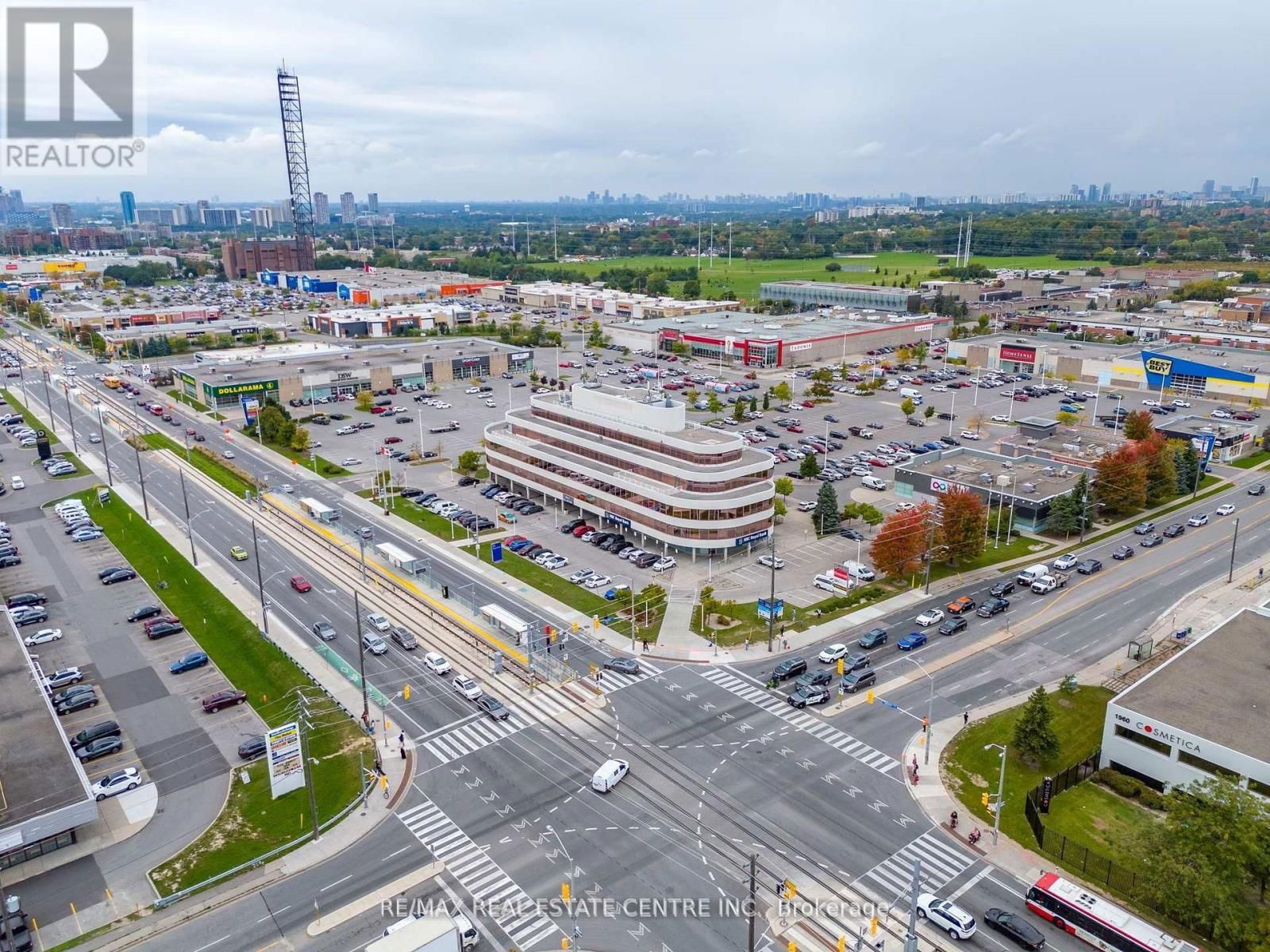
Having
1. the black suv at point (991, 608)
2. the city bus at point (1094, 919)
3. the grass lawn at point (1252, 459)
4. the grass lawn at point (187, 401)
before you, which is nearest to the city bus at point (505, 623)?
the city bus at point (1094, 919)

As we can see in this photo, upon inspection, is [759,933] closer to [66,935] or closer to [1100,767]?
[1100,767]

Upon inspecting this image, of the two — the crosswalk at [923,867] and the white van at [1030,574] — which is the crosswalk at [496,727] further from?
the white van at [1030,574]

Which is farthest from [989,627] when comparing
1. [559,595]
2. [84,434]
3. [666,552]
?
[84,434]

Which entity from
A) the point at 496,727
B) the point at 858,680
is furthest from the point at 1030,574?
the point at 496,727

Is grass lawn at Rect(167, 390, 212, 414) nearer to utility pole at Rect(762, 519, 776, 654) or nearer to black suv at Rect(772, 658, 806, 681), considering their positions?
utility pole at Rect(762, 519, 776, 654)

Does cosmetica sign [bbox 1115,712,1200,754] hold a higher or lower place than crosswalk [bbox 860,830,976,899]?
higher

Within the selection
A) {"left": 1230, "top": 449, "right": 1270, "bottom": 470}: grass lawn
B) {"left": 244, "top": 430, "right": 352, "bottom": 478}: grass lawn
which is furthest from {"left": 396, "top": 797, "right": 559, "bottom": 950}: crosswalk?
{"left": 1230, "top": 449, "right": 1270, "bottom": 470}: grass lawn
